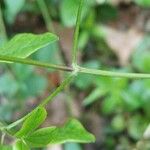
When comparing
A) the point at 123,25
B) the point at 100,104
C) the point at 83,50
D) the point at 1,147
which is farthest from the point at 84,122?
the point at 1,147

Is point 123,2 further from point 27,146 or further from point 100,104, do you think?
point 27,146

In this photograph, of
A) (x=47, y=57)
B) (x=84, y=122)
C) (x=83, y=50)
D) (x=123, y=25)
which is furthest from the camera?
(x=123, y=25)

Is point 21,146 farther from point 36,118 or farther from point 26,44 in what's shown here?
point 26,44

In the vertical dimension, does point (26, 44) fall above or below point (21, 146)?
above

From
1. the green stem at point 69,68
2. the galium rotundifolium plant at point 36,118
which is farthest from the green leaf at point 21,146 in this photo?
the green stem at point 69,68

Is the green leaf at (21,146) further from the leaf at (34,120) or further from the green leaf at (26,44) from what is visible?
the green leaf at (26,44)

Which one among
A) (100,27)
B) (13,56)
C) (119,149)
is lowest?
(119,149)

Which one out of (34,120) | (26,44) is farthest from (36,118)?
(26,44)
